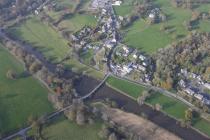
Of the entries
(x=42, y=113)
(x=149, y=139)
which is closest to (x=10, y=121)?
(x=42, y=113)

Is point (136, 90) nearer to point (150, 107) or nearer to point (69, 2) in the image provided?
point (150, 107)

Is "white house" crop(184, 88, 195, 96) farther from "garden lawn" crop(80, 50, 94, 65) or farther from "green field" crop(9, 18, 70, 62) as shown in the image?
"green field" crop(9, 18, 70, 62)

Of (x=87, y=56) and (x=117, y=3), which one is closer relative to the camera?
(x=87, y=56)

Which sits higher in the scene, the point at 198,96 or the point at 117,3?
the point at 117,3

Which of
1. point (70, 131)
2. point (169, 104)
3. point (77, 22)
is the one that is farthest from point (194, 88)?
point (77, 22)

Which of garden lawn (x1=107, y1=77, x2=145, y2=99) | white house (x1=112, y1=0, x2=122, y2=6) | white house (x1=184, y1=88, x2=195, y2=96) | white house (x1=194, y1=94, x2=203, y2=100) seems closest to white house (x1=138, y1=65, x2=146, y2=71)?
garden lawn (x1=107, y1=77, x2=145, y2=99)

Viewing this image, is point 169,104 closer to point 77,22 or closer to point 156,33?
point 156,33
